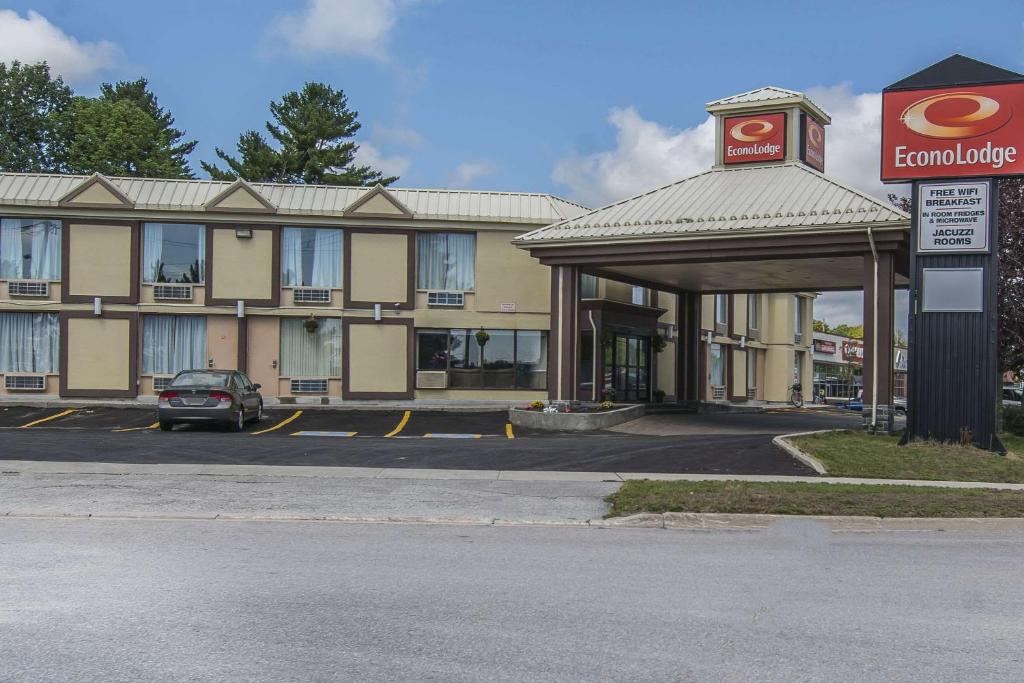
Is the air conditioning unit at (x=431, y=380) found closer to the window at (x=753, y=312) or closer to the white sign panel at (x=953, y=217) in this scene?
the white sign panel at (x=953, y=217)

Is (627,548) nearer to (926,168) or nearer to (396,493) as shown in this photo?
(396,493)

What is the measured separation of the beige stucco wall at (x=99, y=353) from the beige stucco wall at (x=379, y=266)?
7081 mm

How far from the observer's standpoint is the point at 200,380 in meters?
22.4

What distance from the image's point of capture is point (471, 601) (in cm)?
726

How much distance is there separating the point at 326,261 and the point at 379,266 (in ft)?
5.49

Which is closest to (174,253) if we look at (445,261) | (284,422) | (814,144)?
(284,422)

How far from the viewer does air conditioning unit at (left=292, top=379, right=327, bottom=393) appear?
29641mm

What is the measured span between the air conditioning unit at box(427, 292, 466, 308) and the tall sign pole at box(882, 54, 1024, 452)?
1430cm

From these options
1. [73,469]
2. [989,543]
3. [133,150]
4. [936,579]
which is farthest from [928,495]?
[133,150]

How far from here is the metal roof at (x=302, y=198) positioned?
29234 millimetres

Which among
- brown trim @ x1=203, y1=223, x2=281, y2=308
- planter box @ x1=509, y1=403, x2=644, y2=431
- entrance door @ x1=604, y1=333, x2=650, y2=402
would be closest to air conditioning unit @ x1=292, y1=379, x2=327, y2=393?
brown trim @ x1=203, y1=223, x2=281, y2=308

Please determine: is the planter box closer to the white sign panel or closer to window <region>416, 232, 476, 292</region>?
window <region>416, 232, 476, 292</region>

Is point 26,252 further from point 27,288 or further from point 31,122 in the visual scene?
point 31,122

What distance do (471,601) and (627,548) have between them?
2.89 meters
